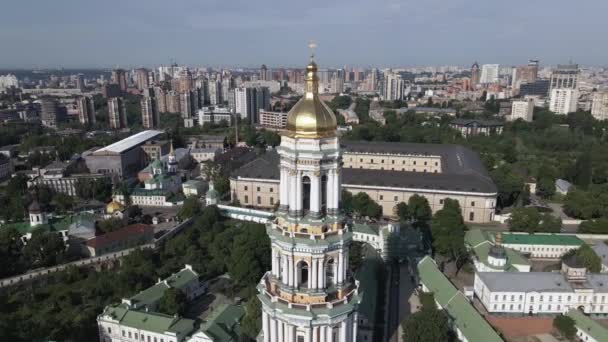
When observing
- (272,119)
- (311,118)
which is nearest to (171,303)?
(311,118)

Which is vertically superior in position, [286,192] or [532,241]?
[286,192]

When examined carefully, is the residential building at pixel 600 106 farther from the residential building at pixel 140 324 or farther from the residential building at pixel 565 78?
the residential building at pixel 140 324

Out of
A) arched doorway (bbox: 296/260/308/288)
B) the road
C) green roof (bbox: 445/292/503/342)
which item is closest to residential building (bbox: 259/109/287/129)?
the road

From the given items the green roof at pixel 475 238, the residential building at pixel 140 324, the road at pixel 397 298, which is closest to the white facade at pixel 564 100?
the green roof at pixel 475 238

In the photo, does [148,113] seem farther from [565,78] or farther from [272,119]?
[565,78]

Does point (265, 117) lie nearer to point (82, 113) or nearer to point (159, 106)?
point (159, 106)

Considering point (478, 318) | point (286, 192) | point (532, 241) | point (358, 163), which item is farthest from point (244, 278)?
point (358, 163)

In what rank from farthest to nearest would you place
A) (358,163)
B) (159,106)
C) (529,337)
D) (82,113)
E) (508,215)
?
1. (159,106)
2. (82,113)
3. (358,163)
4. (508,215)
5. (529,337)

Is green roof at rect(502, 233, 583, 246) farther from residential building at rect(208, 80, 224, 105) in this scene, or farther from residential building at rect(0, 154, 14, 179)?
residential building at rect(208, 80, 224, 105)
